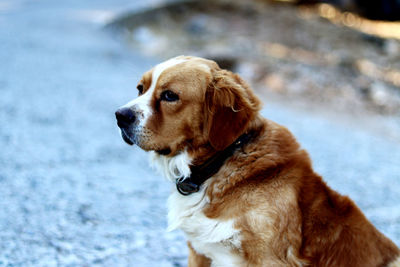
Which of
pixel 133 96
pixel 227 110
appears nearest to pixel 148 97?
pixel 227 110

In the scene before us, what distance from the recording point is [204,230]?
2.54 metres

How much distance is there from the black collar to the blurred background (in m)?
1.01

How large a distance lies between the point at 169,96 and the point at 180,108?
12cm

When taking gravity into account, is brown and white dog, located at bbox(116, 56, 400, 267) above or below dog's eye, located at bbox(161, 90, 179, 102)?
below

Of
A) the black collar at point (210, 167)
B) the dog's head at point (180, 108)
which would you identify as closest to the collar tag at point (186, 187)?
the black collar at point (210, 167)

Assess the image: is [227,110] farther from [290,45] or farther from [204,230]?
[290,45]

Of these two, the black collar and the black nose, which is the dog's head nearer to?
the black nose

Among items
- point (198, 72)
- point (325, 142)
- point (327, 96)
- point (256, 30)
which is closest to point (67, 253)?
point (198, 72)

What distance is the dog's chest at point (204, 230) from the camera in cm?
243

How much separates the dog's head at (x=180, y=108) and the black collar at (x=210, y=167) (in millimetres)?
122

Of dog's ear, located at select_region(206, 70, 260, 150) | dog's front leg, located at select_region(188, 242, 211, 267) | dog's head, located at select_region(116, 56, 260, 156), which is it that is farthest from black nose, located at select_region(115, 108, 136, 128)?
dog's front leg, located at select_region(188, 242, 211, 267)

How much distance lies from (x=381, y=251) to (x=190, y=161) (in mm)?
1362

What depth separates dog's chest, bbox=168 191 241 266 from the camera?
243cm

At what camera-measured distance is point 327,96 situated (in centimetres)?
1066
